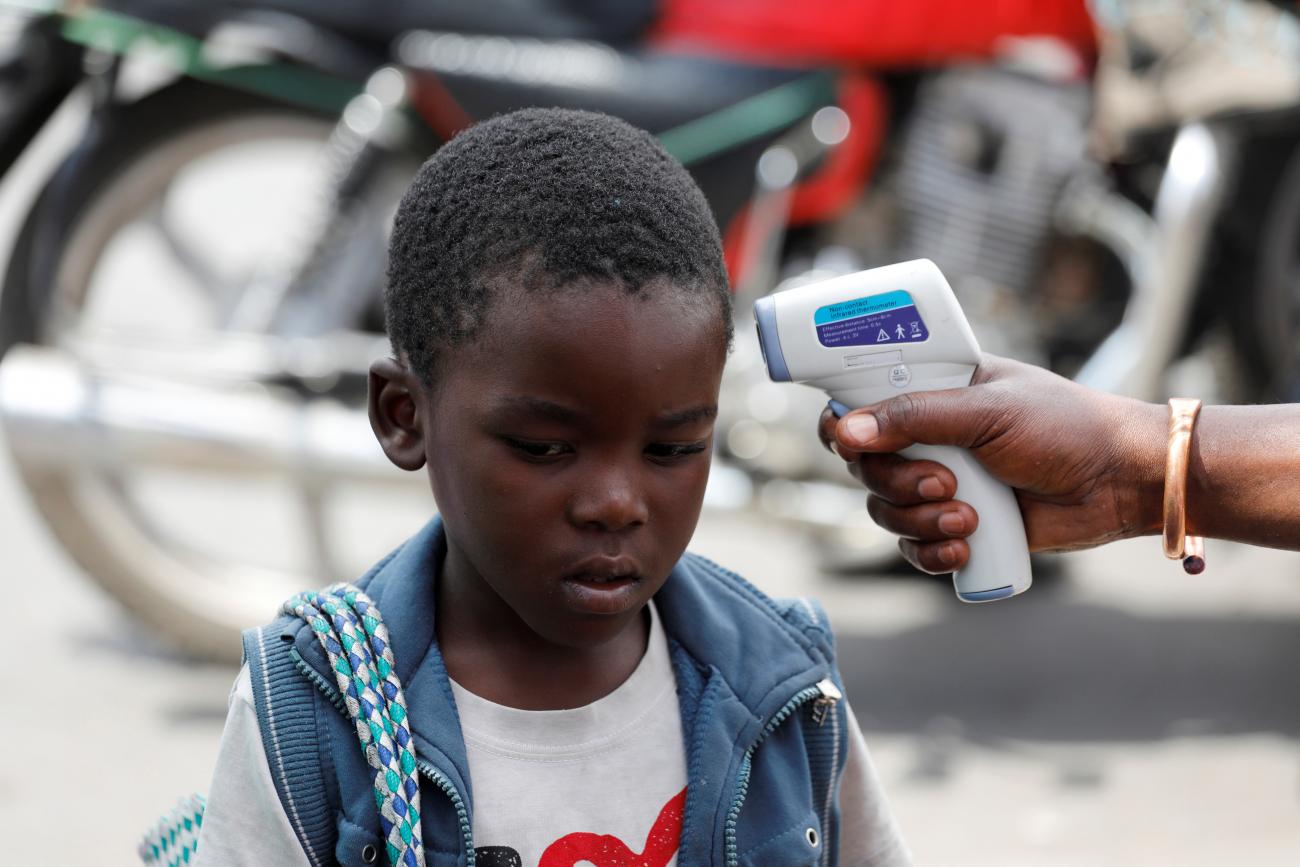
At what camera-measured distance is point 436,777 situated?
1.32 m

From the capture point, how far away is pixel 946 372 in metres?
1.55

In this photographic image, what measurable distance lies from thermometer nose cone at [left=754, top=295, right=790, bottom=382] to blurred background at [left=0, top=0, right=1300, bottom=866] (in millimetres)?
1850

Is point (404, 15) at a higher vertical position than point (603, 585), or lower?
higher

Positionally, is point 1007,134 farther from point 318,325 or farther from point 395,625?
point 395,625

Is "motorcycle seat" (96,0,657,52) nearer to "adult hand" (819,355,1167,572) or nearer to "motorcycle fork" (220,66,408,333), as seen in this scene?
"motorcycle fork" (220,66,408,333)

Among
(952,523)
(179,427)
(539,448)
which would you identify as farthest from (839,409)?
(179,427)

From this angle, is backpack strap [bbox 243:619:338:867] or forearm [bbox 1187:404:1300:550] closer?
backpack strap [bbox 243:619:338:867]

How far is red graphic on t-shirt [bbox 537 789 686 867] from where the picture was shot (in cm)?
136

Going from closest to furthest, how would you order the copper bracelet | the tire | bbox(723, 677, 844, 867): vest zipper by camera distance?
1. bbox(723, 677, 844, 867): vest zipper
2. the copper bracelet
3. the tire

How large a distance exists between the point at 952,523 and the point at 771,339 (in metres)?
0.28

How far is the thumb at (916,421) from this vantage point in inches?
60.7

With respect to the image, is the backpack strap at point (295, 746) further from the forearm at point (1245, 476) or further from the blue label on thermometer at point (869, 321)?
the forearm at point (1245, 476)

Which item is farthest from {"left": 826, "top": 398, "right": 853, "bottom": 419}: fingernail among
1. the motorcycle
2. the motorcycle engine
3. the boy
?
the motorcycle engine

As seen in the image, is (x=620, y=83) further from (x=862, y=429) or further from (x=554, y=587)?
(x=554, y=587)
